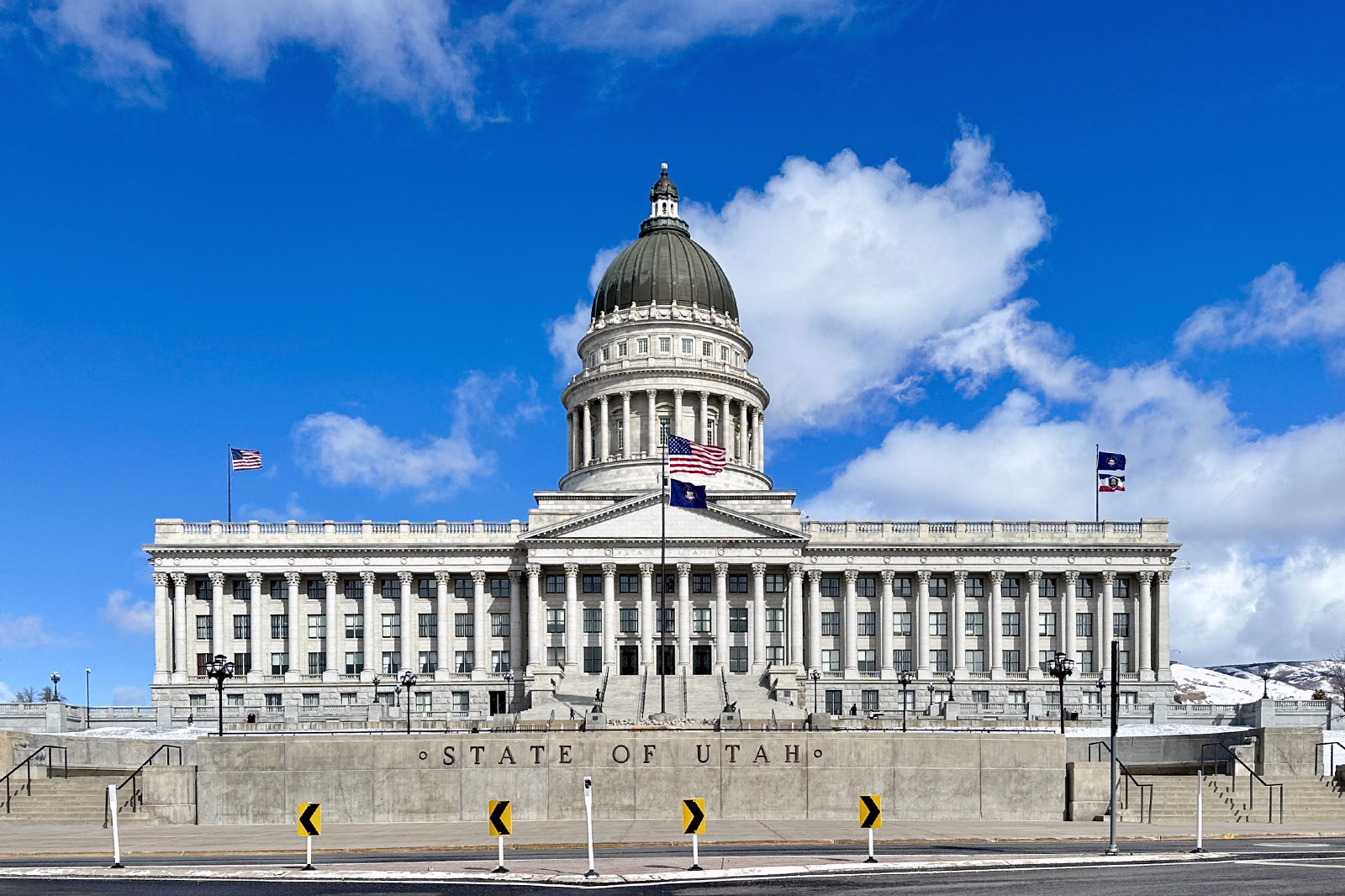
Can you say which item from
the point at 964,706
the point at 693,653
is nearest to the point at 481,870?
the point at 964,706

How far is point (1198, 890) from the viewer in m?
24.4

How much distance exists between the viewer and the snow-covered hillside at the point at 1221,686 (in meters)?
166

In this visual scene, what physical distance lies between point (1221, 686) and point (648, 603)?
407ft

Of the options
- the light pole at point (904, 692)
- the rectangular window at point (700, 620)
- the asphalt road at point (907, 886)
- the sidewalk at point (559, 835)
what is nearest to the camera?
the asphalt road at point (907, 886)

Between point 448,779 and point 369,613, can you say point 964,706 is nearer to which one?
point 448,779

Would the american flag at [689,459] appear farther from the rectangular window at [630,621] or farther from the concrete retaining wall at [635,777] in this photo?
the concrete retaining wall at [635,777]

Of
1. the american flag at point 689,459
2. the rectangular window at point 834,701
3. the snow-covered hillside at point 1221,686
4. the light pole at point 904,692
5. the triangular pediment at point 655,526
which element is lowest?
the snow-covered hillside at point 1221,686

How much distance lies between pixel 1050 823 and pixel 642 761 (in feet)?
39.4

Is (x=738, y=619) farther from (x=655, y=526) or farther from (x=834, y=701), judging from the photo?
(x=655, y=526)

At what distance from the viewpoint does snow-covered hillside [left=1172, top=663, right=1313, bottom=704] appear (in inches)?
6555

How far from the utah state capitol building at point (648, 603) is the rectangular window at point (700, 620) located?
145 mm

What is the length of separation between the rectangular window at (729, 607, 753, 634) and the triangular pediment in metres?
5.52

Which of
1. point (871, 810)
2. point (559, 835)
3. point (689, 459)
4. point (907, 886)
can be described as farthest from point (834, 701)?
point (907, 886)

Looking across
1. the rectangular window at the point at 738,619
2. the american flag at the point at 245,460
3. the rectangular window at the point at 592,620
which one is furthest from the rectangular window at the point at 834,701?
the american flag at the point at 245,460
